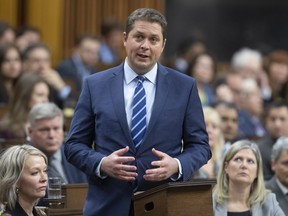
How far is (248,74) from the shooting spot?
36.0ft

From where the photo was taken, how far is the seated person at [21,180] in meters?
4.67

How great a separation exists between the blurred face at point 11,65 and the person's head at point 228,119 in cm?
177

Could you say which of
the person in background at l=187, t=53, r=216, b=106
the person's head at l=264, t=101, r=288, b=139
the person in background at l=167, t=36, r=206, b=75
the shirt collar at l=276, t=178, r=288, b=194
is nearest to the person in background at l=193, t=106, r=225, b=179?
the person's head at l=264, t=101, r=288, b=139

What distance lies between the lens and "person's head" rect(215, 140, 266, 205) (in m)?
5.55

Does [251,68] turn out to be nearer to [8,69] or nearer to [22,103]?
[8,69]

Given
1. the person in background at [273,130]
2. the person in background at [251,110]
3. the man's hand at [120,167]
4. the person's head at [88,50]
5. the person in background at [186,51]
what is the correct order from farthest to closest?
the person in background at [186,51] < the person's head at [88,50] < the person in background at [251,110] < the person in background at [273,130] < the man's hand at [120,167]

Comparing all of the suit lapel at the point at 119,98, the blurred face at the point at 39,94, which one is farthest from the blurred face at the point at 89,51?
the suit lapel at the point at 119,98

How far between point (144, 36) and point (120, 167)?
60cm

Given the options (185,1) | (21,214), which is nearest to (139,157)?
(21,214)

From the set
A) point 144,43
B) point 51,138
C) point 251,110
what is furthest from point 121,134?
point 251,110

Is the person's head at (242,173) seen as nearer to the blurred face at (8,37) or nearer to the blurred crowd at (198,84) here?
the blurred crowd at (198,84)

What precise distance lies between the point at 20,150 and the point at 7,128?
2221 millimetres

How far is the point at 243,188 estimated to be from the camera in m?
5.57

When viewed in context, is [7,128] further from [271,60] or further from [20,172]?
[271,60]
